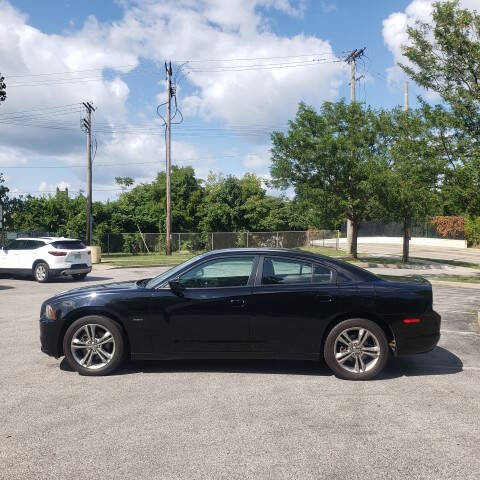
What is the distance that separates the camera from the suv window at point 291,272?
19.8 ft

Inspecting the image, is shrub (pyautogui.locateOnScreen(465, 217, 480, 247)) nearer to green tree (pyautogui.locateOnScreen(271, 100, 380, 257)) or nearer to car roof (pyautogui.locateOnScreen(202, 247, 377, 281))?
green tree (pyautogui.locateOnScreen(271, 100, 380, 257))

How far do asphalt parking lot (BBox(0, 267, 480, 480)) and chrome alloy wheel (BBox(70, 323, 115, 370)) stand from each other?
0.81ft

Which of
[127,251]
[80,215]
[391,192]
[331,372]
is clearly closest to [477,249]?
[391,192]

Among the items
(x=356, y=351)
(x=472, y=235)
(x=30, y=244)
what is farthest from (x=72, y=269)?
(x=472, y=235)

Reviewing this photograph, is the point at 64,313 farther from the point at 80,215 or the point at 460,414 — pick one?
the point at 80,215

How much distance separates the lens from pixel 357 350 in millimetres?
5836

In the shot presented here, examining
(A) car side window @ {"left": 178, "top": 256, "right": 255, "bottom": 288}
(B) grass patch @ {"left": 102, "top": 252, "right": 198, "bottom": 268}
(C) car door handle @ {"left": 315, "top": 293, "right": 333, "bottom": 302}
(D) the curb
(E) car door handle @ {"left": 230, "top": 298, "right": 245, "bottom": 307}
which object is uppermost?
(A) car side window @ {"left": 178, "top": 256, "right": 255, "bottom": 288}

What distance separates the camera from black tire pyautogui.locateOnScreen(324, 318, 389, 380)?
5812 millimetres

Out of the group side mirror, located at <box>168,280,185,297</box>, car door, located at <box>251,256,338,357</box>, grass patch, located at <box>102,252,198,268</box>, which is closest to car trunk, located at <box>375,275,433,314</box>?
car door, located at <box>251,256,338,357</box>

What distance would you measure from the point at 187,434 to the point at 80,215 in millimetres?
38510

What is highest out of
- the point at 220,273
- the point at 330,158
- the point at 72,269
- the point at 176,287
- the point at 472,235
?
the point at 330,158

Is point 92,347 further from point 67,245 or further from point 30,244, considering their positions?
point 30,244

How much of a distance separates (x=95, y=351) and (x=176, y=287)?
1.20 m

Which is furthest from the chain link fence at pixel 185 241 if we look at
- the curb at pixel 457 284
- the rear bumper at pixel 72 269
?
the curb at pixel 457 284
